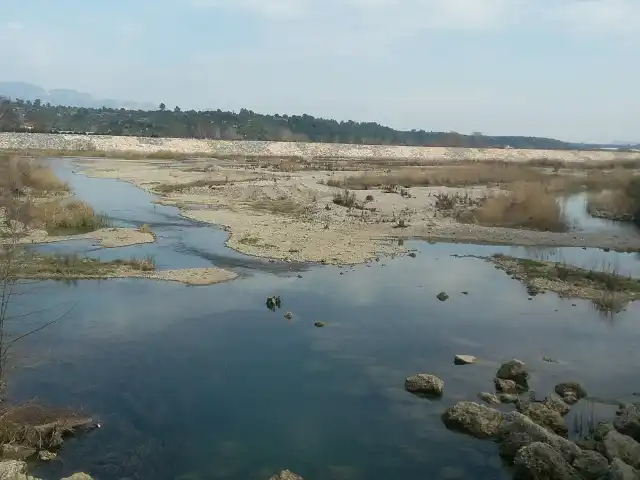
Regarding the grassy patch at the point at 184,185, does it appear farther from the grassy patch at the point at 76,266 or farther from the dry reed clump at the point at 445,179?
the grassy patch at the point at 76,266

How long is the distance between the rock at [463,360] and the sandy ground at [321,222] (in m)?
8.71

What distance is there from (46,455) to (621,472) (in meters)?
7.27

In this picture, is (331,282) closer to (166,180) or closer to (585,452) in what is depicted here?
(585,452)

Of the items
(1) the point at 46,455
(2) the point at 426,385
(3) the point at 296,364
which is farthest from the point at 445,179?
(1) the point at 46,455

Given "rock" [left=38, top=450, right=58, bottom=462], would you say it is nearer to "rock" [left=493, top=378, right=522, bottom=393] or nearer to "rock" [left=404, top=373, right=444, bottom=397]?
"rock" [left=404, top=373, right=444, bottom=397]

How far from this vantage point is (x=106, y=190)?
40.5 m

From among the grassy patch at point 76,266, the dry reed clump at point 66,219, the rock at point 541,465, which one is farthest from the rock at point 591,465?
the dry reed clump at point 66,219

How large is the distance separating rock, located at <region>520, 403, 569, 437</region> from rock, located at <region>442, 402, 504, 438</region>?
458mm

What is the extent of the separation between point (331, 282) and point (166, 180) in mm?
32046

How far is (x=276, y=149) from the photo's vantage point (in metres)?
86.7

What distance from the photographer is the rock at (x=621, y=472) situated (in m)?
7.07

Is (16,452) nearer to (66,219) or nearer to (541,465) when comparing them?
(541,465)

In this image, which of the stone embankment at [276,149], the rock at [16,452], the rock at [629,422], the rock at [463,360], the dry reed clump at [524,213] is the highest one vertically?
the stone embankment at [276,149]

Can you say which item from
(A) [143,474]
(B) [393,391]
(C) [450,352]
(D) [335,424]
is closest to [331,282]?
(C) [450,352]
